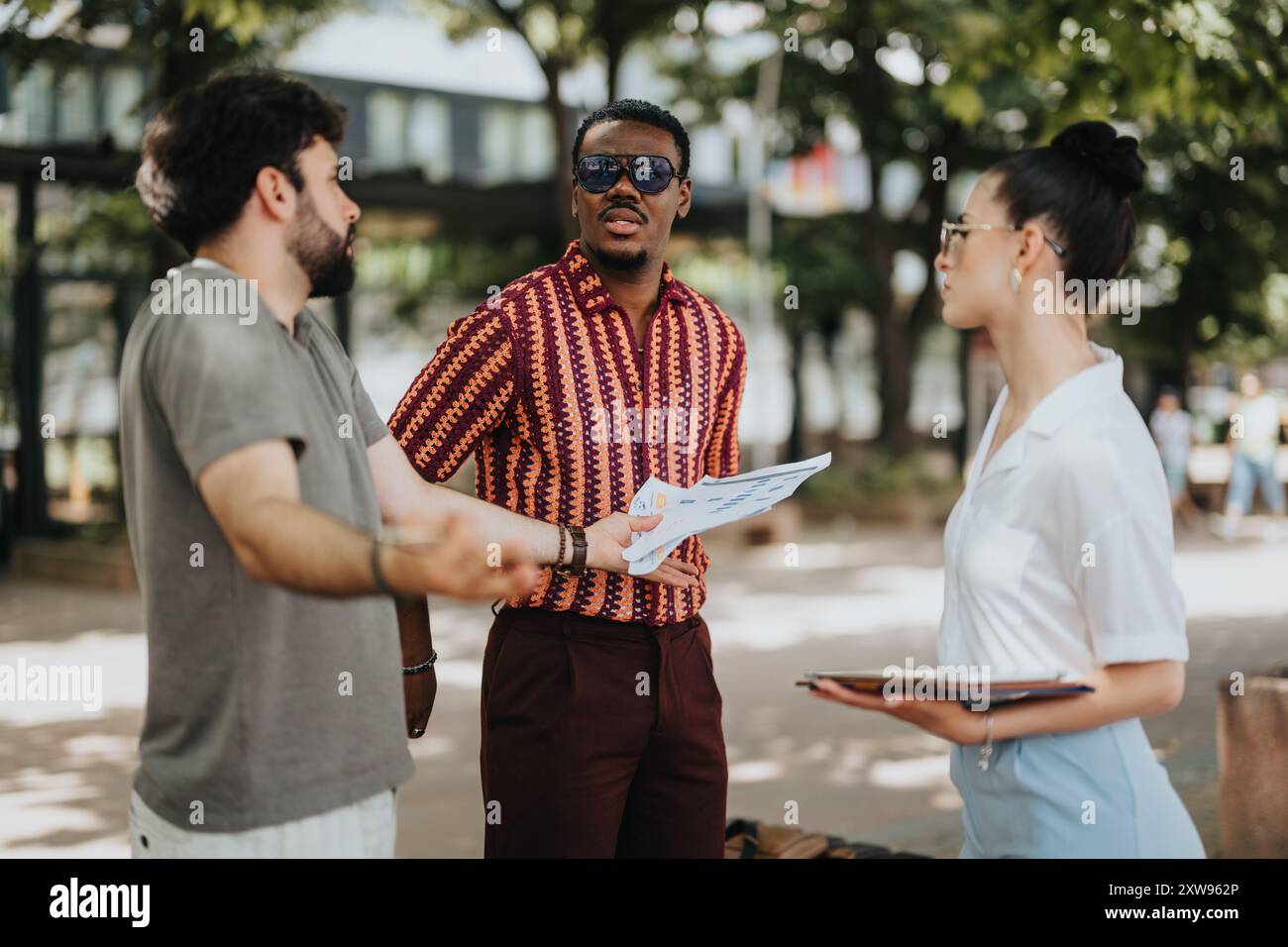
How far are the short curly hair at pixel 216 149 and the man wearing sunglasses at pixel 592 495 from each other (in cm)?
105

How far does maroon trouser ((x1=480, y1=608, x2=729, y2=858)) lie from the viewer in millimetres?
3186

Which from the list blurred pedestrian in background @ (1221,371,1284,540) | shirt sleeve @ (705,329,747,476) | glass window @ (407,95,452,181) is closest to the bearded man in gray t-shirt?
shirt sleeve @ (705,329,747,476)

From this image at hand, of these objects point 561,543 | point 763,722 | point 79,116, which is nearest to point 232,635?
point 561,543

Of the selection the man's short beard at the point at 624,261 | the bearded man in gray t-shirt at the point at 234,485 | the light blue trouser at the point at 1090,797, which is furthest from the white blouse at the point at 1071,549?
the man's short beard at the point at 624,261

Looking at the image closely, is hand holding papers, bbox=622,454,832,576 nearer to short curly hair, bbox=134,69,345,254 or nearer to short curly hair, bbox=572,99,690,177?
short curly hair, bbox=572,99,690,177

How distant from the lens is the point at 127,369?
7.35 feet

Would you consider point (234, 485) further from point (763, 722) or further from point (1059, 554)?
point (763, 722)

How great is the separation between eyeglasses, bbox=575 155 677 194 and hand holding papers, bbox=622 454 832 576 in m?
0.69

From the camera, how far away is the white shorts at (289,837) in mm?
2223

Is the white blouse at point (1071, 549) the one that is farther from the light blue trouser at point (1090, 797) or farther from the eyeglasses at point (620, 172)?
the eyeglasses at point (620, 172)

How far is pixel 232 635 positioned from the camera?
2.19 meters

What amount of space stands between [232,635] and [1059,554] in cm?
130
